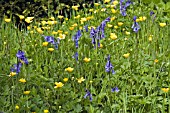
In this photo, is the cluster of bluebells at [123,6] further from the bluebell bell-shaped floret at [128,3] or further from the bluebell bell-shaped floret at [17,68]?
the bluebell bell-shaped floret at [17,68]

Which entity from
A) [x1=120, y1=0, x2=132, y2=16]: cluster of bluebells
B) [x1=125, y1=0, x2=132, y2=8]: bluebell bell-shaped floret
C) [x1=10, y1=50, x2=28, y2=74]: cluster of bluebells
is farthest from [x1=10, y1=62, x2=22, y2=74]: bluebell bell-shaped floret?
[x1=125, y1=0, x2=132, y2=8]: bluebell bell-shaped floret

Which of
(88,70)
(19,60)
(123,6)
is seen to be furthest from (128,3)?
(19,60)

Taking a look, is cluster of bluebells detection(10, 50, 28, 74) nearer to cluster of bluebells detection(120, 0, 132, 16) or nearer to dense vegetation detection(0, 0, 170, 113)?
dense vegetation detection(0, 0, 170, 113)

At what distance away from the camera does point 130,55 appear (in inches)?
135

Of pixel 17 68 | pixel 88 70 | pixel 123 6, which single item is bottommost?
pixel 88 70

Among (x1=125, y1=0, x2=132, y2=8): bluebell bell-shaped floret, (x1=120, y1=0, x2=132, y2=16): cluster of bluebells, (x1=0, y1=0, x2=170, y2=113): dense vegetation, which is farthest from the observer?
(x1=125, y1=0, x2=132, y2=8): bluebell bell-shaped floret

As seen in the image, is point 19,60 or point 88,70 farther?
point 88,70

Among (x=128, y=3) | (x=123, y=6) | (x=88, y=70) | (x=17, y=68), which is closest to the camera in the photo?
(x=17, y=68)

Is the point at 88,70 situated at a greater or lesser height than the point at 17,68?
lesser

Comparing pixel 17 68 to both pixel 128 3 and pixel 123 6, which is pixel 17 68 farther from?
pixel 128 3

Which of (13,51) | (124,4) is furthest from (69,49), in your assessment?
(124,4)

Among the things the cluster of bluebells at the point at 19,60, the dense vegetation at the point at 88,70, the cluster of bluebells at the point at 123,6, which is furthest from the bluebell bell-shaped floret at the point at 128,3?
the cluster of bluebells at the point at 19,60

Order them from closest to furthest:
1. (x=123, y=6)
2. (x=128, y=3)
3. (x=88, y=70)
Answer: (x=88, y=70) → (x=123, y=6) → (x=128, y=3)

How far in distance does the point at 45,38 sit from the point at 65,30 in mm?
653
